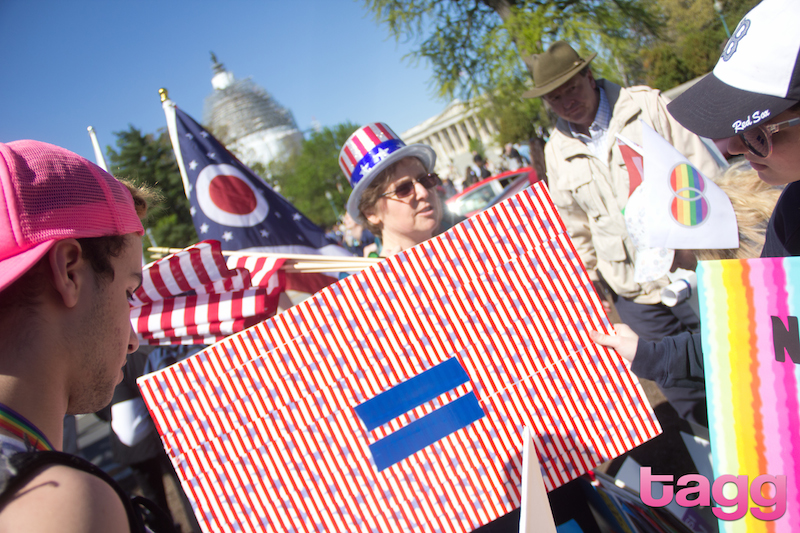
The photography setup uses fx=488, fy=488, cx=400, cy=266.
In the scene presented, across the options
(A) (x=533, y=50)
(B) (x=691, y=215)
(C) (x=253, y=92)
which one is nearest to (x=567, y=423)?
(B) (x=691, y=215)

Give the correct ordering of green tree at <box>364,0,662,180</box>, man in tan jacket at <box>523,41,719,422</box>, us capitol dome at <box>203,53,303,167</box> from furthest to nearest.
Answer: us capitol dome at <box>203,53,303,167</box>, green tree at <box>364,0,662,180</box>, man in tan jacket at <box>523,41,719,422</box>

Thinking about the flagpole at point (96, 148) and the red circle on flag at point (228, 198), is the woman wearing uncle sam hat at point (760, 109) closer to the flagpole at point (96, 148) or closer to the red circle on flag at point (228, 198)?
the red circle on flag at point (228, 198)

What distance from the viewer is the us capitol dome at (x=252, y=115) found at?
113m

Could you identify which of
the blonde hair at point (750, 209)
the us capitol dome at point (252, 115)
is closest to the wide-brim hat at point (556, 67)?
the blonde hair at point (750, 209)

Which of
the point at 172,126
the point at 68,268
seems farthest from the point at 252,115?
the point at 68,268

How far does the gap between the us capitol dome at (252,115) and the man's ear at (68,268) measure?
11303 centimetres

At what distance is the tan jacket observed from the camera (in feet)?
10.3

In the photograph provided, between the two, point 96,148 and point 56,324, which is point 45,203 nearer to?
point 56,324

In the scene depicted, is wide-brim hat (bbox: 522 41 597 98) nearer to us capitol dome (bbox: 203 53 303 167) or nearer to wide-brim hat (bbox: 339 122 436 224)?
wide-brim hat (bbox: 339 122 436 224)

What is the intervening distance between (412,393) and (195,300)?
0.99m

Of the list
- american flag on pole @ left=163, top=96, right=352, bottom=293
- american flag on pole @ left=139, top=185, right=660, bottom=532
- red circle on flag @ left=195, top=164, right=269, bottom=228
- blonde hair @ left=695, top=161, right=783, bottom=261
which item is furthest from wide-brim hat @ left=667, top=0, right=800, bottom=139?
red circle on flag @ left=195, top=164, right=269, bottom=228

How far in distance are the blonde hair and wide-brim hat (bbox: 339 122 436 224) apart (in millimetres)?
1463

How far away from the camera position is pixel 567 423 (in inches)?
61.0

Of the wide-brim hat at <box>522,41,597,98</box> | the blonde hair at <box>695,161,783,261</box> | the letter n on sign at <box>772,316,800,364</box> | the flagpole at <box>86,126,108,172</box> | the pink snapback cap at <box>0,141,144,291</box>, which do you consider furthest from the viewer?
the flagpole at <box>86,126,108,172</box>
